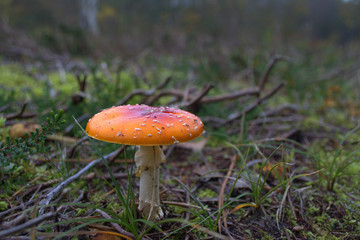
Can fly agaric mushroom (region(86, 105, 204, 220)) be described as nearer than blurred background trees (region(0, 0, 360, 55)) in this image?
Yes

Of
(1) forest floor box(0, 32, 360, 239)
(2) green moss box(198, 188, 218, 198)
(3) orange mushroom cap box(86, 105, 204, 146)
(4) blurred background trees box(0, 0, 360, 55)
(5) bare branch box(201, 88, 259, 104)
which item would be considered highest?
(4) blurred background trees box(0, 0, 360, 55)

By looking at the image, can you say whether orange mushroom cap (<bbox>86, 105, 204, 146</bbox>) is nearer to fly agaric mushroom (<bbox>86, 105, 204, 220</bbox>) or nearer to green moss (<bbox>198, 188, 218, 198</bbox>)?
fly agaric mushroom (<bbox>86, 105, 204, 220</bbox>)

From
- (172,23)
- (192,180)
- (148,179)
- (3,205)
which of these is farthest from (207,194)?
(172,23)

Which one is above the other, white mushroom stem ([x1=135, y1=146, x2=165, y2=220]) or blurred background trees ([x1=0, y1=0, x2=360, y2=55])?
blurred background trees ([x1=0, y1=0, x2=360, y2=55])

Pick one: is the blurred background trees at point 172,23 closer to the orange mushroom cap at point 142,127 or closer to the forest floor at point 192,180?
the forest floor at point 192,180

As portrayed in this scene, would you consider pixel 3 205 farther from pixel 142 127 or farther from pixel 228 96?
pixel 228 96

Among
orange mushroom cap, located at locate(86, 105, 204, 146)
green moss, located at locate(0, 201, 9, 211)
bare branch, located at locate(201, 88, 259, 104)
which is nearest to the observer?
orange mushroom cap, located at locate(86, 105, 204, 146)

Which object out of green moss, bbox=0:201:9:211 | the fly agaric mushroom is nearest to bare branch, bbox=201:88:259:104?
the fly agaric mushroom

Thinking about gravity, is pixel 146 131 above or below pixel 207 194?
above
